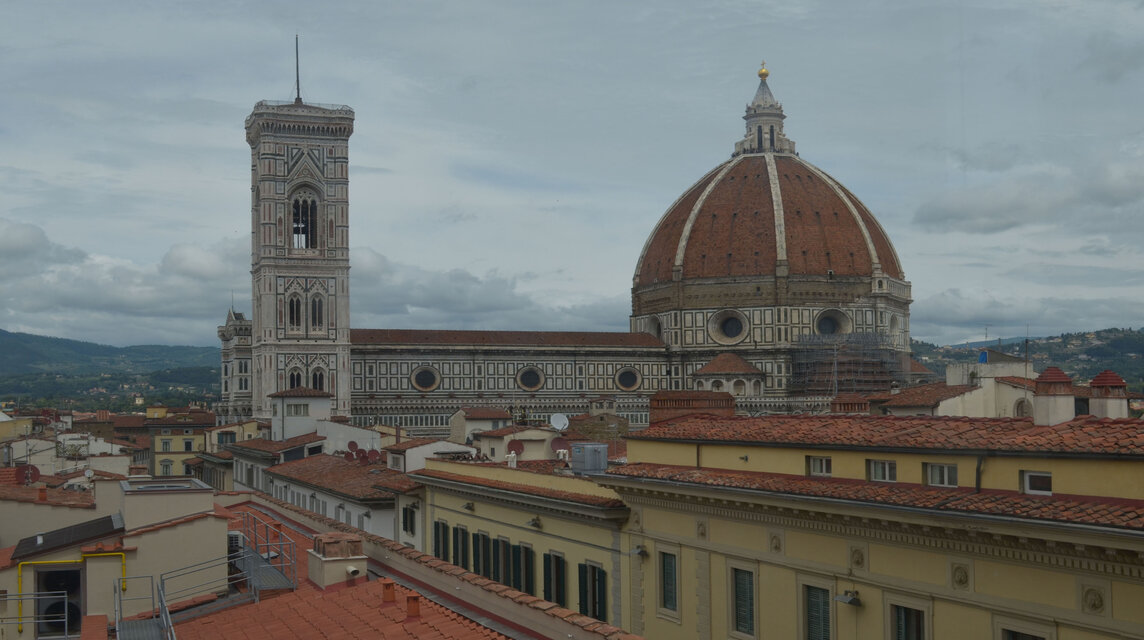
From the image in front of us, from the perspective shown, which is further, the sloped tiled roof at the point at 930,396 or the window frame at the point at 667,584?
the sloped tiled roof at the point at 930,396

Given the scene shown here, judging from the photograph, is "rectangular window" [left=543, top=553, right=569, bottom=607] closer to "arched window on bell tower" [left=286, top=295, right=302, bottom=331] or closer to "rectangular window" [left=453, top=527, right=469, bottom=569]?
"rectangular window" [left=453, top=527, right=469, bottom=569]

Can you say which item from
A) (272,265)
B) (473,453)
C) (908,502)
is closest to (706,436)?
(908,502)

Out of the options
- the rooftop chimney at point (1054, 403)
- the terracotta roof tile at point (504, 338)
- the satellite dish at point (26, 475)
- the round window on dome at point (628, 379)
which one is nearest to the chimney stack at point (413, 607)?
the rooftop chimney at point (1054, 403)

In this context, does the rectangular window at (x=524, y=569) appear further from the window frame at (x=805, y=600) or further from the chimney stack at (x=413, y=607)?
the chimney stack at (x=413, y=607)

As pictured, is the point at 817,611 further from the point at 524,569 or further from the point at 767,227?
the point at 767,227

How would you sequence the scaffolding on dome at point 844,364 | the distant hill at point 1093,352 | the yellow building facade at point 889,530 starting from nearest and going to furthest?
the yellow building facade at point 889,530
the distant hill at point 1093,352
the scaffolding on dome at point 844,364

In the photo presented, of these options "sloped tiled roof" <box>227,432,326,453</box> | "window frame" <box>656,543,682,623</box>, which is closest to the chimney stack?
"window frame" <box>656,543,682,623</box>

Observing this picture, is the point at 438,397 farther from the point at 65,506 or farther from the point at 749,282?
the point at 65,506
